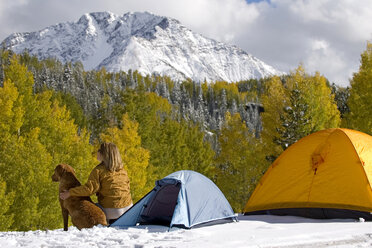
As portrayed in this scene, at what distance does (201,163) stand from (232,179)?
8.96 metres

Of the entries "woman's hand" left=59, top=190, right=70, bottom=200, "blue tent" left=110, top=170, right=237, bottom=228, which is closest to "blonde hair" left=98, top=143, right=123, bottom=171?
"woman's hand" left=59, top=190, right=70, bottom=200

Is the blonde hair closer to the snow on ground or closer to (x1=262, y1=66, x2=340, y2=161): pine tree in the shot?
the snow on ground

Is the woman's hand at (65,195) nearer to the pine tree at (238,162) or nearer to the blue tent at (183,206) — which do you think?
the blue tent at (183,206)

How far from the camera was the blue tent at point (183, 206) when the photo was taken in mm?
7754

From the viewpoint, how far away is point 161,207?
8.84 metres

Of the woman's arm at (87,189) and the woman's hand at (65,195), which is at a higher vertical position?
the woman's arm at (87,189)

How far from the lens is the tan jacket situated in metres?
7.46

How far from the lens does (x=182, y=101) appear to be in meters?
153

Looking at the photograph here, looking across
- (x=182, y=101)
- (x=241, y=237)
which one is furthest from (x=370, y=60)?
(x=182, y=101)

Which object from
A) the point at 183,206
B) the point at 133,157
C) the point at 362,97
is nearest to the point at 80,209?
the point at 183,206

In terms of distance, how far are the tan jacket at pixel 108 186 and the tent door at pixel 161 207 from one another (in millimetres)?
749

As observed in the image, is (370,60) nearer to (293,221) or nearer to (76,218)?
(293,221)

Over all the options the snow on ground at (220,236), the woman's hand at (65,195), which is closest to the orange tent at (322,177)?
the snow on ground at (220,236)

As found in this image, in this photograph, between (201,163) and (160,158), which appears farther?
(201,163)
